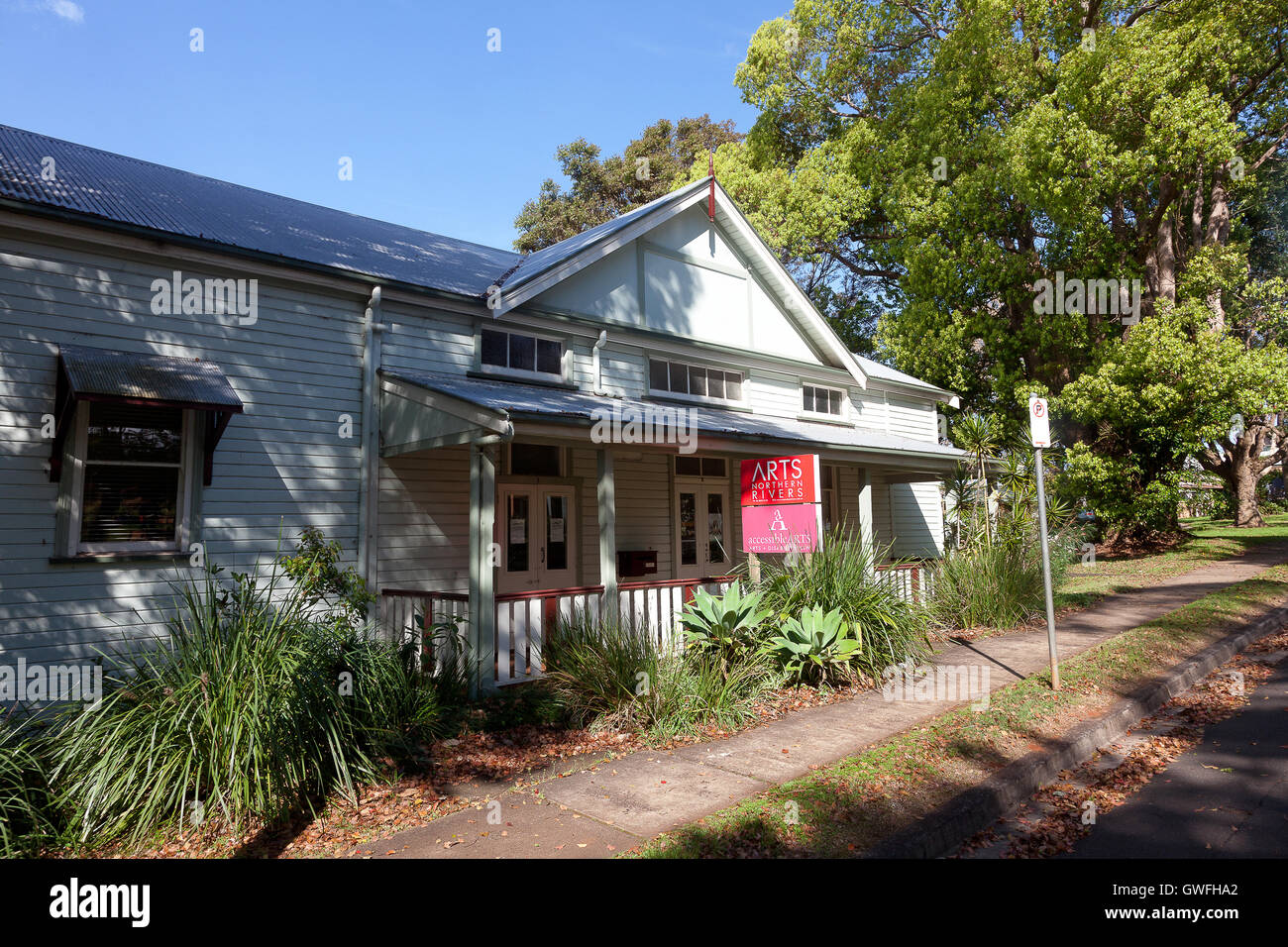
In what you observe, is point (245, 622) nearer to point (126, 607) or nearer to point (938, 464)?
point (126, 607)

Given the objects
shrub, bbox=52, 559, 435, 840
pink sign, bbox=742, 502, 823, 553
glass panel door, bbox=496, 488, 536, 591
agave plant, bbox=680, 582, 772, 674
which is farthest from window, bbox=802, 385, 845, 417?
shrub, bbox=52, 559, 435, 840

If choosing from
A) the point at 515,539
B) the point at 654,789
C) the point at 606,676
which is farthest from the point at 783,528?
the point at 654,789

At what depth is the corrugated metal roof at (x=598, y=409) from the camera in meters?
8.38

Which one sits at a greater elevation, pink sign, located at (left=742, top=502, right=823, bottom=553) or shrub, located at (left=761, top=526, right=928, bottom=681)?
pink sign, located at (left=742, top=502, right=823, bottom=553)

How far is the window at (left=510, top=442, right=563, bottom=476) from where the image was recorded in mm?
11117

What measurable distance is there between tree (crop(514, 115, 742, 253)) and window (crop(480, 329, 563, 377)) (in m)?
21.5

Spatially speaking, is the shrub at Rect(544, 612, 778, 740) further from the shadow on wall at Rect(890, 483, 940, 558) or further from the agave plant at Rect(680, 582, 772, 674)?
the shadow on wall at Rect(890, 483, 940, 558)

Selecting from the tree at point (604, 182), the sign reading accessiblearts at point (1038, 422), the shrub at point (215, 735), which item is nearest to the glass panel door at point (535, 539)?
the shrub at point (215, 735)

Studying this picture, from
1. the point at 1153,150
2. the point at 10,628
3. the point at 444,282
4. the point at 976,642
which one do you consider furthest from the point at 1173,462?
the point at 10,628

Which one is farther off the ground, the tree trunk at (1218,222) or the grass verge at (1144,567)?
the tree trunk at (1218,222)

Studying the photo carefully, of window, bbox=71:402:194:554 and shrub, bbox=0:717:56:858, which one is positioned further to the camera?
window, bbox=71:402:194:554

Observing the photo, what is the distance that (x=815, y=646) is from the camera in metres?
7.86

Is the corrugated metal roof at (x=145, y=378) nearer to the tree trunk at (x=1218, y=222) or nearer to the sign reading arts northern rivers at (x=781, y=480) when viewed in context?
the sign reading arts northern rivers at (x=781, y=480)

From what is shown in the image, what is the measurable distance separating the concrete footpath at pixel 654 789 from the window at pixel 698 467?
21.0 ft
